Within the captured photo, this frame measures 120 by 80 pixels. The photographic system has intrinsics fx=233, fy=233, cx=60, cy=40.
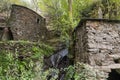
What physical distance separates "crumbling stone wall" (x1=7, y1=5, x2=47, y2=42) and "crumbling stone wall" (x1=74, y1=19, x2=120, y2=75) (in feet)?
26.0

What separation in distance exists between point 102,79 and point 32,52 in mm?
3733

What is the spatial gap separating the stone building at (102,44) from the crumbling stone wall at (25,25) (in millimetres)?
7928

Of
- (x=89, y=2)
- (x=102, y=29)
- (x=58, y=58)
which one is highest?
(x=89, y=2)

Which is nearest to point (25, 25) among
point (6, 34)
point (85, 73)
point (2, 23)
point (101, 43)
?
point (6, 34)

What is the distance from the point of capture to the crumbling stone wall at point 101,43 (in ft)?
20.5

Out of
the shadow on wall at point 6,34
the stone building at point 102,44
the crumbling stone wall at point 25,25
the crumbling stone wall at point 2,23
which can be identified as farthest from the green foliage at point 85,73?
the crumbling stone wall at point 2,23

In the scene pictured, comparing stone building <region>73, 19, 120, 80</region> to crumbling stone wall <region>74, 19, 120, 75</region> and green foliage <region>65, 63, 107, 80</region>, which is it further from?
green foliage <region>65, 63, 107, 80</region>

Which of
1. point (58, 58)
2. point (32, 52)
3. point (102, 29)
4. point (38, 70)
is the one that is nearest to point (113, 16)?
point (58, 58)

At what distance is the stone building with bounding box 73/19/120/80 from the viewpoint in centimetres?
625

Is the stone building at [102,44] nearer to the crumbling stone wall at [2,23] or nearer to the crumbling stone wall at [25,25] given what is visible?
the crumbling stone wall at [25,25]

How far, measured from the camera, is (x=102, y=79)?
240 inches

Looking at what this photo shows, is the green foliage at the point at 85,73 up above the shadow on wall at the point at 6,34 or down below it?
below

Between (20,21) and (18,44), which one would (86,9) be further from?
(18,44)

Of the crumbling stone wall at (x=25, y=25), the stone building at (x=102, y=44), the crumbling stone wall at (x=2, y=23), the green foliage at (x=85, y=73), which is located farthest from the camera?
the crumbling stone wall at (x=2, y=23)
